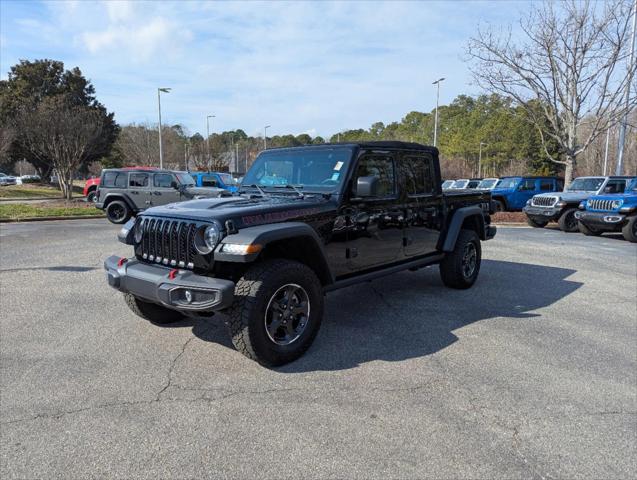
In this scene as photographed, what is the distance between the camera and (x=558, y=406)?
3197mm

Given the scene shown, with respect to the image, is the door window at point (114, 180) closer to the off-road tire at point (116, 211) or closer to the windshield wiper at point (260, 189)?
the off-road tire at point (116, 211)

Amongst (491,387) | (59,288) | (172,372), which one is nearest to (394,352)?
(491,387)

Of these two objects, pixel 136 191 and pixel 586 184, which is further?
pixel 136 191

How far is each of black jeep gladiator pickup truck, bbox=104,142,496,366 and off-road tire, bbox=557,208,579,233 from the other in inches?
408

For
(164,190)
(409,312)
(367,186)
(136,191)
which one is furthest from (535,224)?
(136,191)

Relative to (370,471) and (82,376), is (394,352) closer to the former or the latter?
(370,471)

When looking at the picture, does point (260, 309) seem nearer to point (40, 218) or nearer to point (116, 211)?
point (116, 211)

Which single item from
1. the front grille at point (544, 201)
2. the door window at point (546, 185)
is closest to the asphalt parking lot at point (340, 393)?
the front grille at point (544, 201)

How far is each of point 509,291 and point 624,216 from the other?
7902 mm

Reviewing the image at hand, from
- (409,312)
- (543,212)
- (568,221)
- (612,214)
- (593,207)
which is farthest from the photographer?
(543,212)

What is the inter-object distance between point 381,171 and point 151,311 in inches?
110

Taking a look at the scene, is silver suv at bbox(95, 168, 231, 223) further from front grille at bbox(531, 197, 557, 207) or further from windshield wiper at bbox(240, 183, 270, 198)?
front grille at bbox(531, 197, 557, 207)

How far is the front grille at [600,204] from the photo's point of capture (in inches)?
482

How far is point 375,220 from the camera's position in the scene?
15.4ft
